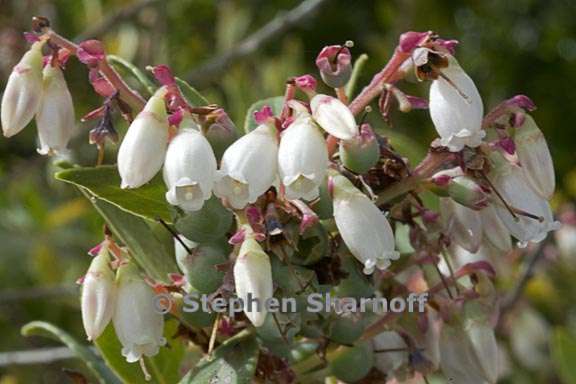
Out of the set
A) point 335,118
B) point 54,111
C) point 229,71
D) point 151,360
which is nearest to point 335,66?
point 335,118

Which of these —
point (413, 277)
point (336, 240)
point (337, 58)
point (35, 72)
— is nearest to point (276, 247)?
point (336, 240)

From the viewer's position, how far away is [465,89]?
1.05m

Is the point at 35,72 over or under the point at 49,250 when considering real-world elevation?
over

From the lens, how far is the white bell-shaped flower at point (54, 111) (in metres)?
1.10

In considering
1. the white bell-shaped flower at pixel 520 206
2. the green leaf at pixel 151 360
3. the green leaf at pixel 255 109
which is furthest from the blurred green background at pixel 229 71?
the white bell-shaped flower at pixel 520 206

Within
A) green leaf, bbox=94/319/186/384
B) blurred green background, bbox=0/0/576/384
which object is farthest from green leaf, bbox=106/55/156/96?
blurred green background, bbox=0/0/576/384

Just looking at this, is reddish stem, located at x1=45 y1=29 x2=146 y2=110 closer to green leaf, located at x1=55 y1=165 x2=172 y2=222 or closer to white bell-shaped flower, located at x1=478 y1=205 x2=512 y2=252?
green leaf, located at x1=55 y1=165 x2=172 y2=222

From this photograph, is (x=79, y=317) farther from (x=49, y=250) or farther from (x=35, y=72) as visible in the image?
(x=35, y=72)

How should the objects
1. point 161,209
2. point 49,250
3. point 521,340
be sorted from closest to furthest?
point 161,209 → point 521,340 → point 49,250

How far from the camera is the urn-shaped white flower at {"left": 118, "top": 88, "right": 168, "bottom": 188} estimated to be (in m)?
1.01

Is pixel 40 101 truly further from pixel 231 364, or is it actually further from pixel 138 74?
pixel 231 364

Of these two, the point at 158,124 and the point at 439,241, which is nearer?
the point at 158,124

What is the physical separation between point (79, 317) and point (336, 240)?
1539mm

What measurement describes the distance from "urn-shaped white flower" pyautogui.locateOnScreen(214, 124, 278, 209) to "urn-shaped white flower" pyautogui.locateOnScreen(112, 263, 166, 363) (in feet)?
0.51
